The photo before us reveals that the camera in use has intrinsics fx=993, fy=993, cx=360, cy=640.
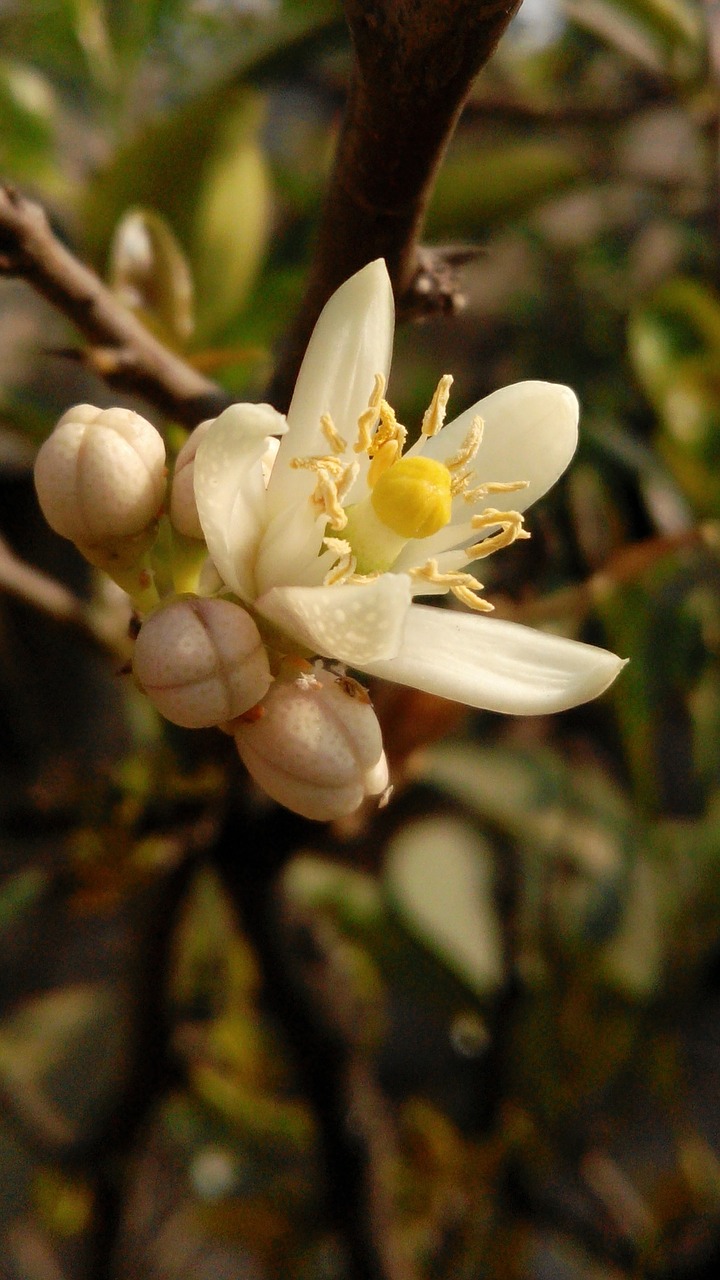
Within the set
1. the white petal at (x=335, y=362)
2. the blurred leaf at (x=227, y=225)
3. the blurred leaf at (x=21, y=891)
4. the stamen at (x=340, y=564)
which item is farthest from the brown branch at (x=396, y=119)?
the blurred leaf at (x=21, y=891)

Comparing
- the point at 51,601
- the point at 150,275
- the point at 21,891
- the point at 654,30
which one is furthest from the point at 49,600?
the point at 654,30

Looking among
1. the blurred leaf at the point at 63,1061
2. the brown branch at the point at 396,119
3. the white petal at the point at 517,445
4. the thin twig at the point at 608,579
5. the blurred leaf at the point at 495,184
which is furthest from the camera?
the blurred leaf at the point at 63,1061

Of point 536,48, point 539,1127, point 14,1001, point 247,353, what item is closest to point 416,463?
point 247,353

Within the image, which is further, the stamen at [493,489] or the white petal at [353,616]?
the stamen at [493,489]

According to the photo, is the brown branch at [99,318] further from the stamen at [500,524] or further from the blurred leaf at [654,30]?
the blurred leaf at [654,30]

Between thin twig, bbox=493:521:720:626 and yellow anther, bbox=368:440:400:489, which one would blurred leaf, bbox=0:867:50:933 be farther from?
yellow anther, bbox=368:440:400:489

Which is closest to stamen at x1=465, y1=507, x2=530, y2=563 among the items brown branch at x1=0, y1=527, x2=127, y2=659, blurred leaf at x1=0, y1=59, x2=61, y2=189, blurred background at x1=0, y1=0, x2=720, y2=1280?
blurred background at x1=0, y1=0, x2=720, y2=1280
